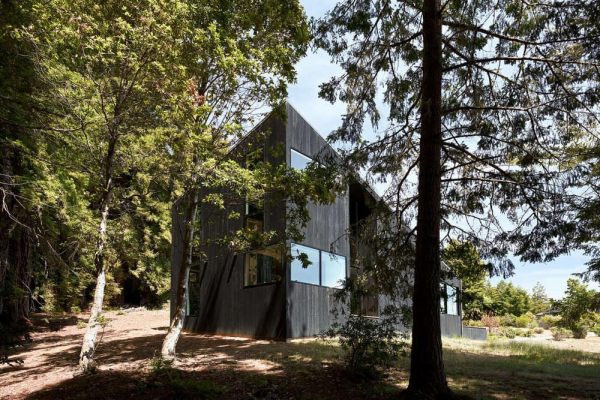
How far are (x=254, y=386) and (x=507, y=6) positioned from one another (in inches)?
303

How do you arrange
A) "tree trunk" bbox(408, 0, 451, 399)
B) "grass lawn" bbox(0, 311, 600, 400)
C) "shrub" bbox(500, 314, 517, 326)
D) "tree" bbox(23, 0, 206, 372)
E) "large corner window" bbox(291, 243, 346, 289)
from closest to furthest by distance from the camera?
1. "tree trunk" bbox(408, 0, 451, 399)
2. "grass lawn" bbox(0, 311, 600, 400)
3. "tree" bbox(23, 0, 206, 372)
4. "large corner window" bbox(291, 243, 346, 289)
5. "shrub" bbox(500, 314, 517, 326)

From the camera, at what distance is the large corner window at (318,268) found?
1418cm

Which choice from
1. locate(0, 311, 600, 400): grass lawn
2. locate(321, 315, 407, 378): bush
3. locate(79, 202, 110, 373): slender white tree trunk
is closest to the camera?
locate(0, 311, 600, 400): grass lawn

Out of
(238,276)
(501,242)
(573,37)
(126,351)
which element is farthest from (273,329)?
(573,37)

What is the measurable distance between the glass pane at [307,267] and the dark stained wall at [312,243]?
160mm

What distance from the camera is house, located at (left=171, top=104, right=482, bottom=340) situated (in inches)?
547

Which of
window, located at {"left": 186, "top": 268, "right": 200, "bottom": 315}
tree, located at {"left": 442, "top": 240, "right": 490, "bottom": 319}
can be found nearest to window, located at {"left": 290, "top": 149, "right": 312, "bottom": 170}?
window, located at {"left": 186, "top": 268, "right": 200, "bottom": 315}

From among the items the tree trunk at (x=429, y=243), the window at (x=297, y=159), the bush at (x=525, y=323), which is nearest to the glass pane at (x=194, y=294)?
the window at (x=297, y=159)

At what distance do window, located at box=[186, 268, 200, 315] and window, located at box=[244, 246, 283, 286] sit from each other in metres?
3.61

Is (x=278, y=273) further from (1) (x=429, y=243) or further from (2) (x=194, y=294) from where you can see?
(1) (x=429, y=243)

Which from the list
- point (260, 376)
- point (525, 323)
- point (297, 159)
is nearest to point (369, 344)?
point (260, 376)

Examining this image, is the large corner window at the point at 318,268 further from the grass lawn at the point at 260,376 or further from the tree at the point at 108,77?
the tree at the point at 108,77

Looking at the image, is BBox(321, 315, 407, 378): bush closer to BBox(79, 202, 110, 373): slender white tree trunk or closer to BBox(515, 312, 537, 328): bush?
BBox(79, 202, 110, 373): slender white tree trunk

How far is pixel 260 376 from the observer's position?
8.77m
